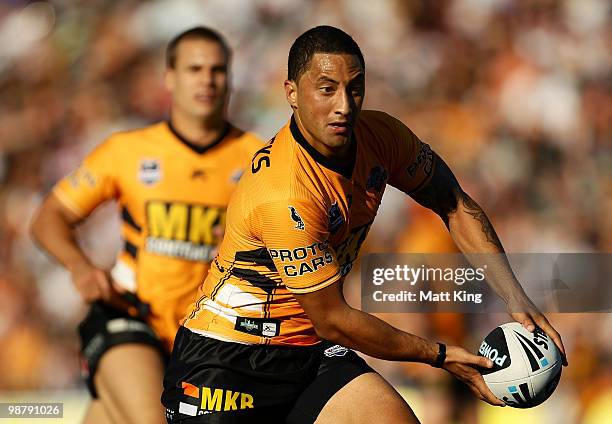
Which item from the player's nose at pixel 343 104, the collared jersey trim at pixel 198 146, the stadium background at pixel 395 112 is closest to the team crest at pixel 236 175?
the collared jersey trim at pixel 198 146

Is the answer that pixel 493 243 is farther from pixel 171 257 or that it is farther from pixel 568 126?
pixel 568 126

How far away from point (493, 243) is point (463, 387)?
251 cm

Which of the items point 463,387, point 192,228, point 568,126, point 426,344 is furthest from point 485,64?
point 426,344

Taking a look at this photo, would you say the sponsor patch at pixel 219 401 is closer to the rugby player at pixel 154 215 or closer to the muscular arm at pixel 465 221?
the muscular arm at pixel 465 221

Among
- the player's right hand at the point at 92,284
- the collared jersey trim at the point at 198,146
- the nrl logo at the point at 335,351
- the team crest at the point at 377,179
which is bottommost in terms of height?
the nrl logo at the point at 335,351

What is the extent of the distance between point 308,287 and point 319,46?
2.60ft

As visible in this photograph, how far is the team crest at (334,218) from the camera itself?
3.29 m

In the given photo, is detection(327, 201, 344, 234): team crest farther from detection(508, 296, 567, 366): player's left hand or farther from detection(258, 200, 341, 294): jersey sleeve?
detection(508, 296, 567, 366): player's left hand

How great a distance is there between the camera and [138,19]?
6473 millimetres

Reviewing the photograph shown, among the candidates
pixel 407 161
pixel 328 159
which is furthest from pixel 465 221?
pixel 328 159

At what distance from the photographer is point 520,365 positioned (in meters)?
3.40

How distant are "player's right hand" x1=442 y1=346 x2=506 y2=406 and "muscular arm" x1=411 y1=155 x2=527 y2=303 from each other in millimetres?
454

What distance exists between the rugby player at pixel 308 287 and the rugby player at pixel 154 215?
1.24 metres

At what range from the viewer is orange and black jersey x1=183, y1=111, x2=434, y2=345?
317cm
